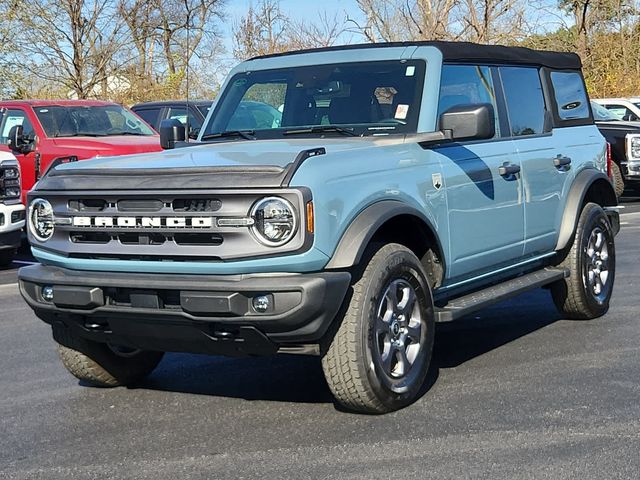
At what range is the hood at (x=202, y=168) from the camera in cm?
464

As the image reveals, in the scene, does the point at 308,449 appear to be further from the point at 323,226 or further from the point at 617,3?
the point at 617,3

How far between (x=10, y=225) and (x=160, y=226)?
613cm

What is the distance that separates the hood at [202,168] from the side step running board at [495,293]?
98cm

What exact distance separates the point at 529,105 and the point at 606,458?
128 inches

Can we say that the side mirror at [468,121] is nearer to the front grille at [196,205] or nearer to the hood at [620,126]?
the front grille at [196,205]

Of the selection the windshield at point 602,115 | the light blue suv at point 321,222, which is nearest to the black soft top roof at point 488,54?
the light blue suv at point 321,222

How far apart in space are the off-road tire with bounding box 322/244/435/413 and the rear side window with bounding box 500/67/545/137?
6.52 feet

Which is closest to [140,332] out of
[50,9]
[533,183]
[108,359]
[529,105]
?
[108,359]

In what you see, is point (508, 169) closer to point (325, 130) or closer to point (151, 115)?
point (325, 130)

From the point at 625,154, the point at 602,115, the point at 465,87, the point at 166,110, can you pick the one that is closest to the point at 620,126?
the point at 625,154

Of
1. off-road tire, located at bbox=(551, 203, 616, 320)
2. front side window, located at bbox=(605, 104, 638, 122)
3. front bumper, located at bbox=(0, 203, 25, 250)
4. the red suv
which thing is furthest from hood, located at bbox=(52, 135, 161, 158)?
front side window, located at bbox=(605, 104, 638, 122)

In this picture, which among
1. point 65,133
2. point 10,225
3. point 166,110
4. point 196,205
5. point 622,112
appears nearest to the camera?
point 196,205

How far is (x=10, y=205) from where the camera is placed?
1047cm

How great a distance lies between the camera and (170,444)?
4.72 meters
